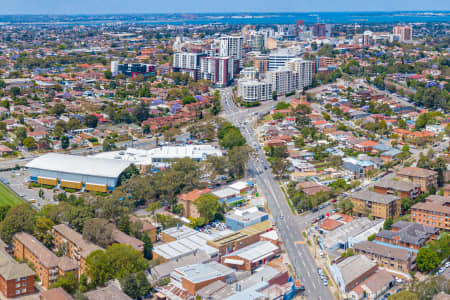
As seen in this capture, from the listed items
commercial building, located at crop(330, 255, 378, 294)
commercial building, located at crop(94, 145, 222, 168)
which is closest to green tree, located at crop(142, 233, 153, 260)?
commercial building, located at crop(330, 255, 378, 294)

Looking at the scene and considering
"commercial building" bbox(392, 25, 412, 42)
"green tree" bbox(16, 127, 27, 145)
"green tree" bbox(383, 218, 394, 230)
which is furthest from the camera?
"commercial building" bbox(392, 25, 412, 42)

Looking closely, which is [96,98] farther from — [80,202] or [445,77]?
[445,77]

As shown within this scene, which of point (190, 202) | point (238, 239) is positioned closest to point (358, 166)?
point (190, 202)

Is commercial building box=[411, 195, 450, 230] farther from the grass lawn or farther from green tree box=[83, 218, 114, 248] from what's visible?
the grass lawn

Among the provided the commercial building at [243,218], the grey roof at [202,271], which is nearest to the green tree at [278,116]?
the commercial building at [243,218]

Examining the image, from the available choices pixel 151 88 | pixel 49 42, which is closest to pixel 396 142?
pixel 151 88

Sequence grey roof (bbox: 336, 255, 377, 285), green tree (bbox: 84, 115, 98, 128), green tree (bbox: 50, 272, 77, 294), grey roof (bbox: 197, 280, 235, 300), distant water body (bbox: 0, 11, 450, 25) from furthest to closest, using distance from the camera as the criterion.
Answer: distant water body (bbox: 0, 11, 450, 25), green tree (bbox: 84, 115, 98, 128), grey roof (bbox: 336, 255, 377, 285), green tree (bbox: 50, 272, 77, 294), grey roof (bbox: 197, 280, 235, 300)
